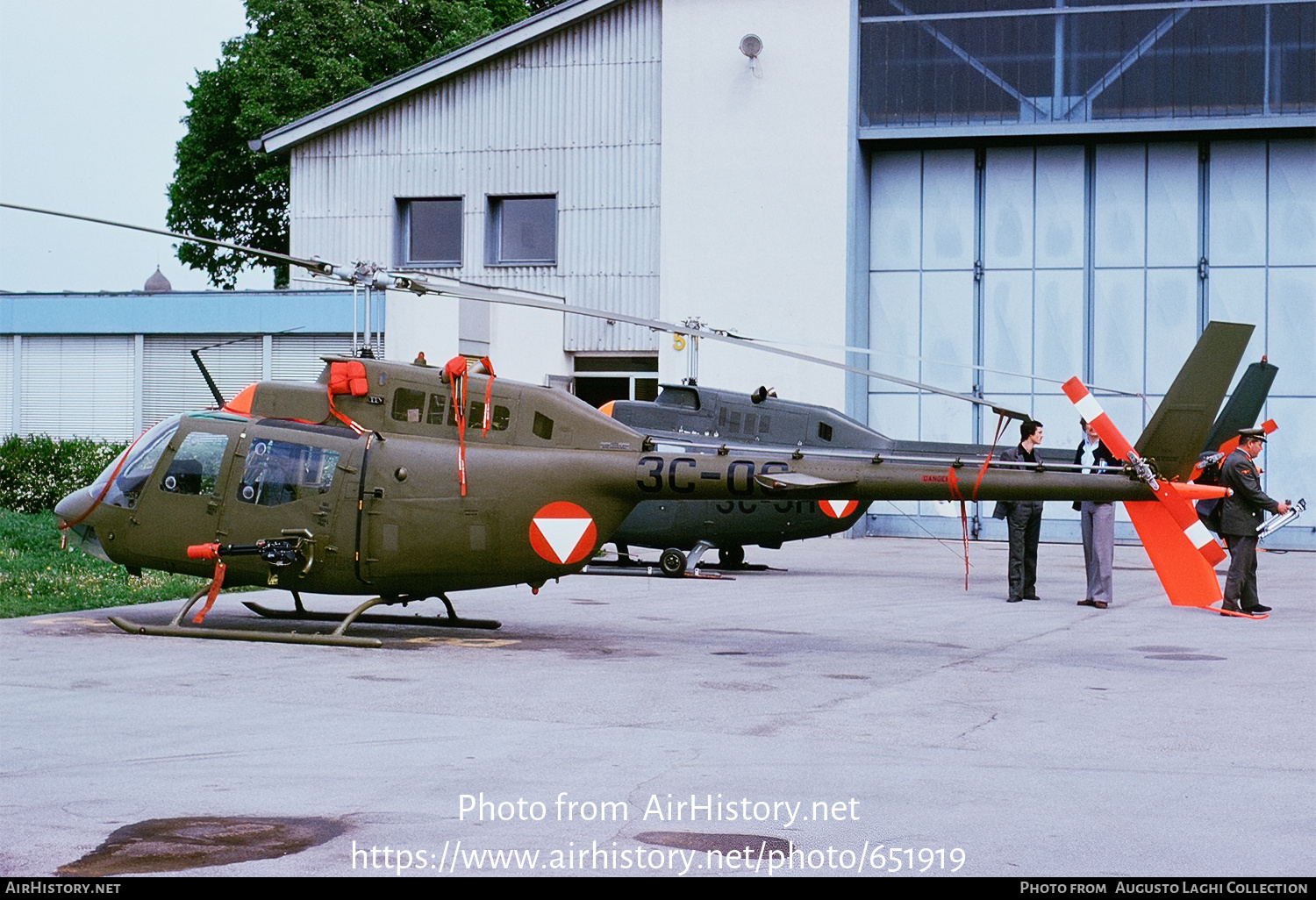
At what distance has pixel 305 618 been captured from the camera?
1328 cm

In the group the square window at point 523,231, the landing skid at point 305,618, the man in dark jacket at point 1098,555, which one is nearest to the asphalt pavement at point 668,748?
the landing skid at point 305,618

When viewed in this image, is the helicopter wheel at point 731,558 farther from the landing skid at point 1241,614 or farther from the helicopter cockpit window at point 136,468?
the helicopter cockpit window at point 136,468

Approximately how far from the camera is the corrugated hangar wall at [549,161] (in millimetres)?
30344

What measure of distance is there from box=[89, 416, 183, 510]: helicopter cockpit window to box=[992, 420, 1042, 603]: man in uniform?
8.90m

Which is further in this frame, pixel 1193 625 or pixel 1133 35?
pixel 1133 35

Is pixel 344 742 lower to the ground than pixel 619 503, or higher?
lower

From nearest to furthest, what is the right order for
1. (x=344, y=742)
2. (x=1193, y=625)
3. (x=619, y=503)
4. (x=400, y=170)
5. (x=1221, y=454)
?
(x=344, y=742), (x=619, y=503), (x=1193, y=625), (x=1221, y=454), (x=400, y=170)

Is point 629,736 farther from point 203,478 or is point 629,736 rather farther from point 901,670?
point 203,478

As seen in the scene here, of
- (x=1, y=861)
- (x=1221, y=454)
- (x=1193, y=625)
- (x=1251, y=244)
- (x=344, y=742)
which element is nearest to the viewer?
(x=1, y=861)

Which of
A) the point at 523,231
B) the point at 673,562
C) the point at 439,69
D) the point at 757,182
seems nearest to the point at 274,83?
the point at 439,69

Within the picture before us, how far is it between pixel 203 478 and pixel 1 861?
7205 mm

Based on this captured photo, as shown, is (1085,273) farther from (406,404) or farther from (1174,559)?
(406,404)

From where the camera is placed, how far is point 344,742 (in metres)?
7.99

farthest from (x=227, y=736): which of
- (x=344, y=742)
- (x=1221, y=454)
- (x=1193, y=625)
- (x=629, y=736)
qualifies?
(x=1221, y=454)
